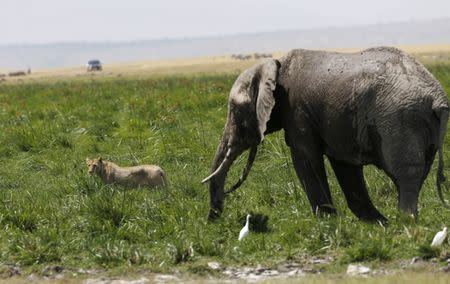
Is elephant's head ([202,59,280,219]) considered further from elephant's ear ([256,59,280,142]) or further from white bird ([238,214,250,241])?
white bird ([238,214,250,241])

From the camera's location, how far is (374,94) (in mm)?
10000

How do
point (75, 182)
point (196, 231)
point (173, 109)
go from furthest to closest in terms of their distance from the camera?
point (173, 109) → point (75, 182) → point (196, 231)

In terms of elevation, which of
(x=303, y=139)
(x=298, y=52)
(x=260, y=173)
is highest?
(x=298, y=52)

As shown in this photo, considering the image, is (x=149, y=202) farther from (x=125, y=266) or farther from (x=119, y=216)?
(x=125, y=266)

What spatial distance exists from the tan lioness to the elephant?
2759mm

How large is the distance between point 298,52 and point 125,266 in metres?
3.21

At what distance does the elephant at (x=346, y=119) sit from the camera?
977 centimetres

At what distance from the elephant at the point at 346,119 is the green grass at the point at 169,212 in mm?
408

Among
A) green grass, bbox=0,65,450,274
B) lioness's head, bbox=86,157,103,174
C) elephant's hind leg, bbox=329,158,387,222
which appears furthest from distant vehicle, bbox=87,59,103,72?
elephant's hind leg, bbox=329,158,387,222

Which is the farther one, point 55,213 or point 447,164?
point 447,164

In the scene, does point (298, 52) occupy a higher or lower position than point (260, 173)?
higher

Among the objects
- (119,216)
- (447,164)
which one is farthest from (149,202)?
(447,164)

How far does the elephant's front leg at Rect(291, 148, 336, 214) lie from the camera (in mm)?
10883

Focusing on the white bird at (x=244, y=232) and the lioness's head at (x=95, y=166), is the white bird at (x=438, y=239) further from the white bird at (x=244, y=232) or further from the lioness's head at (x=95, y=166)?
the lioness's head at (x=95, y=166)
